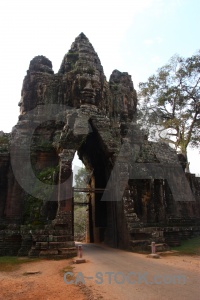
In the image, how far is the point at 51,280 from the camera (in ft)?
21.1

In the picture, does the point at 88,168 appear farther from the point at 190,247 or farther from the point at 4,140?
the point at 190,247

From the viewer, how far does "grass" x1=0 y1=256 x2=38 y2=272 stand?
796 centimetres

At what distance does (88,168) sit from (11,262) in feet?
31.8

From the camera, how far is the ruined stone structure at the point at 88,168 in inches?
429

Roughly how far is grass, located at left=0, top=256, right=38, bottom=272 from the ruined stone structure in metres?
0.48

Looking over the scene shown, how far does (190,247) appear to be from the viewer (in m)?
11.6

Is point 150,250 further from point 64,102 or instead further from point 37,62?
point 37,62

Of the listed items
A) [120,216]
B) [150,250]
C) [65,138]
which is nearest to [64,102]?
[65,138]

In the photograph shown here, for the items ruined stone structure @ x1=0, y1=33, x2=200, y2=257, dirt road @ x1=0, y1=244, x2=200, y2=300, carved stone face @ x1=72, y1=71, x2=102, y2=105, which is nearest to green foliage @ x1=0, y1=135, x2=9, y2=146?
ruined stone structure @ x1=0, y1=33, x2=200, y2=257

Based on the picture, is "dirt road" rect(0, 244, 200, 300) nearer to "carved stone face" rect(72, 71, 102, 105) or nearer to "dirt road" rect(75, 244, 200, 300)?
"dirt road" rect(75, 244, 200, 300)

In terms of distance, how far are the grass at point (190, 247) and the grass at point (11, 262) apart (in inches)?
231

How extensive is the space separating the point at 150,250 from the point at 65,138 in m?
5.86

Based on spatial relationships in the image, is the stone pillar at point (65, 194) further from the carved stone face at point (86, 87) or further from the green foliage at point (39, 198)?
the carved stone face at point (86, 87)

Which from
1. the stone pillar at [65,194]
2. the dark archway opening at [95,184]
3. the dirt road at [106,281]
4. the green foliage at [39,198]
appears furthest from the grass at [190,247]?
the green foliage at [39,198]
